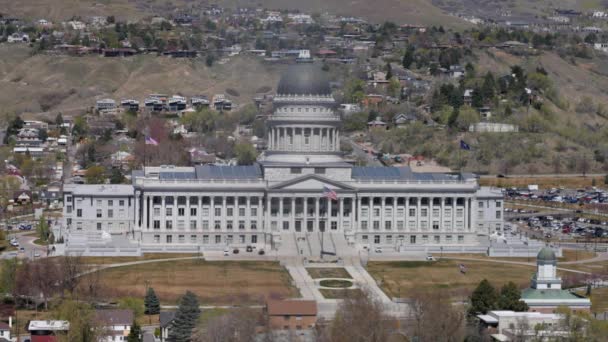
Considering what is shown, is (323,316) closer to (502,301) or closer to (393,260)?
(502,301)

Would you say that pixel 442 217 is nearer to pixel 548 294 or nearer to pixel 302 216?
pixel 302 216

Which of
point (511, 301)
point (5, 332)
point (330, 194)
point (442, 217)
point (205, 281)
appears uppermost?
point (330, 194)

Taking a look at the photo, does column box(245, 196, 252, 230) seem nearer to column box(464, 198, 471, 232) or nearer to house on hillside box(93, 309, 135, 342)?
column box(464, 198, 471, 232)

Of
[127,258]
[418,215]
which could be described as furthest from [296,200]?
[127,258]

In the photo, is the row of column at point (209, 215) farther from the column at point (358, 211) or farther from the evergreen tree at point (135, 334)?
the evergreen tree at point (135, 334)

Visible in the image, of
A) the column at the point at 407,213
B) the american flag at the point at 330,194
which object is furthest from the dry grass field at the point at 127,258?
the column at the point at 407,213

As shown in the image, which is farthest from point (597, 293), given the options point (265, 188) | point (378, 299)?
point (265, 188)
